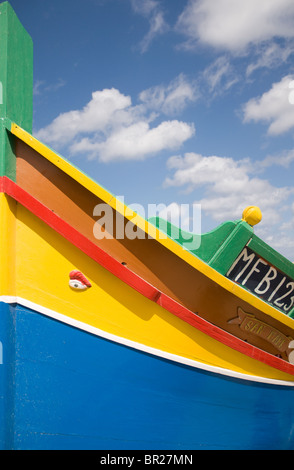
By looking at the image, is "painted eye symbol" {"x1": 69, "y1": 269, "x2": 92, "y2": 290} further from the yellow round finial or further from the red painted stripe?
the yellow round finial

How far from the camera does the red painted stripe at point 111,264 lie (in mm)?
2318

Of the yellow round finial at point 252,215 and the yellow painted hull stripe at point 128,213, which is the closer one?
the yellow painted hull stripe at point 128,213

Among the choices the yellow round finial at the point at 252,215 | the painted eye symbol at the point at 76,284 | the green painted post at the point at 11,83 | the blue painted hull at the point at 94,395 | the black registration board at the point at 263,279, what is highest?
the green painted post at the point at 11,83

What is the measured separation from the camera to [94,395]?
240 cm

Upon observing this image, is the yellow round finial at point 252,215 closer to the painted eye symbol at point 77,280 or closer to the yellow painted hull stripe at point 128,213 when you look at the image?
the yellow painted hull stripe at point 128,213

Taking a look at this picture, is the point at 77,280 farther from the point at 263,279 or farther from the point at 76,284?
the point at 263,279

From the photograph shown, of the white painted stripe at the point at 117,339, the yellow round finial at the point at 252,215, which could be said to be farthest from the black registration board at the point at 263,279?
the white painted stripe at the point at 117,339

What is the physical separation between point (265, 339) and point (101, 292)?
131 cm

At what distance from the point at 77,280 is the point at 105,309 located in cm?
27

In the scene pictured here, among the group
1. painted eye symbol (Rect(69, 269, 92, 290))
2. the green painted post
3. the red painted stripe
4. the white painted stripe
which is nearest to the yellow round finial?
the red painted stripe

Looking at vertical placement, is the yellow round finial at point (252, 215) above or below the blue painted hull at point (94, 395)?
above

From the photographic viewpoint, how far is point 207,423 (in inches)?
101
